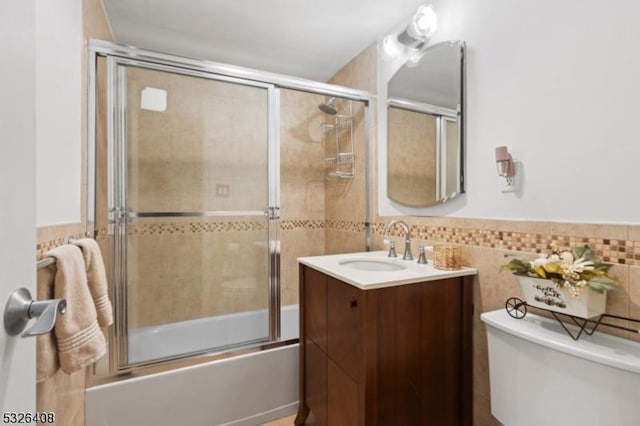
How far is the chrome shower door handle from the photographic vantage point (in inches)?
A: 18.3

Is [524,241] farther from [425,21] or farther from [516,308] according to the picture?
[425,21]

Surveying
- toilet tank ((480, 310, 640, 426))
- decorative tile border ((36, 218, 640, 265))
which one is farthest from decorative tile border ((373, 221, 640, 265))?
toilet tank ((480, 310, 640, 426))

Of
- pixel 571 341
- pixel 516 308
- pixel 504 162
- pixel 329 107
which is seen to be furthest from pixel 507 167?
pixel 329 107

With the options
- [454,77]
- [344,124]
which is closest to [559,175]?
[454,77]

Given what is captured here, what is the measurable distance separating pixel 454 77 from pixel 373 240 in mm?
1105

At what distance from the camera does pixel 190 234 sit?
2072 mm

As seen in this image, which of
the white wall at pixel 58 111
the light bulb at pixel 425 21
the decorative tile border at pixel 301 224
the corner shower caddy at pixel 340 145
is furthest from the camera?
the decorative tile border at pixel 301 224

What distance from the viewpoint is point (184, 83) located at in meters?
1.84

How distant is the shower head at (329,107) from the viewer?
96.5 inches

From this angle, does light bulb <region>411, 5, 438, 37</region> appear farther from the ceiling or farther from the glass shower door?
the glass shower door

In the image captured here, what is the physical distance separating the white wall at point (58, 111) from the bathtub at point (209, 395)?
34.1 inches

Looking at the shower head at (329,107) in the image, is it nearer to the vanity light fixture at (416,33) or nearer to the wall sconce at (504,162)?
the vanity light fixture at (416,33)

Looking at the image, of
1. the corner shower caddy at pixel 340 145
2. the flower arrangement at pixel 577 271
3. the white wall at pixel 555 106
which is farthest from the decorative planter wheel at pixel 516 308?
the corner shower caddy at pixel 340 145

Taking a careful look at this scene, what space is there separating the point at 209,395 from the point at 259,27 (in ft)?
7.22
